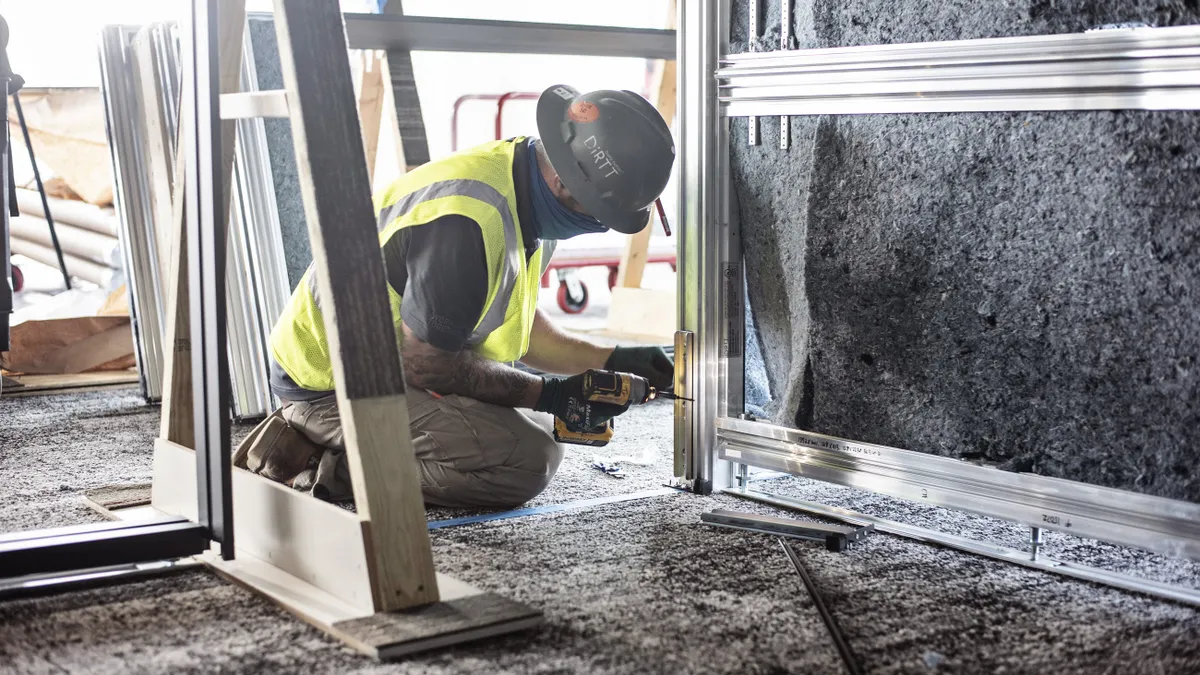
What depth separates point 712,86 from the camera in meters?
2.88

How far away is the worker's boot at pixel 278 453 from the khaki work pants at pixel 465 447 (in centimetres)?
3

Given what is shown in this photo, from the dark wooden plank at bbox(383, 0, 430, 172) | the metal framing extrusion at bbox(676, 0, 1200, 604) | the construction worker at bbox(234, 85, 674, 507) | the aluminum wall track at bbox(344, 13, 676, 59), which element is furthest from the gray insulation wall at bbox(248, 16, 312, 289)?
the metal framing extrusion at bbox(676, 0, 1200, 604)

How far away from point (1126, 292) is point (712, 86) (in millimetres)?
1154

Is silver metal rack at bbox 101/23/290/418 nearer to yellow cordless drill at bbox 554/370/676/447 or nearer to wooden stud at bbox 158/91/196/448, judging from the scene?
wooden stud at bbox 158/91/196/448

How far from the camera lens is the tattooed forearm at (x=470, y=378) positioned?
2.75 meters

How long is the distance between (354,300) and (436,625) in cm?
54

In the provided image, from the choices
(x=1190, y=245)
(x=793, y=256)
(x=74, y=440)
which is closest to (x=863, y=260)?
(x=793, y=256)

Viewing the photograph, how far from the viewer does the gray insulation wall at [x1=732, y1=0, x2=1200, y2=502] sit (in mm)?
2061

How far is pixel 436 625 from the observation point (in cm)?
187

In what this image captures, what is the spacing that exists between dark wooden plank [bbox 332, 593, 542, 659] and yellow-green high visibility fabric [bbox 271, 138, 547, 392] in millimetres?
834

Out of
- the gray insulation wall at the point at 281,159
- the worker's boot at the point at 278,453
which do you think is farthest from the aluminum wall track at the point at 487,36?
the worker's boot at the point at 278,453

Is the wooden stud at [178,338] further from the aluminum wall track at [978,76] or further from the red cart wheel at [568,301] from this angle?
the red cart wheel at [568,301]

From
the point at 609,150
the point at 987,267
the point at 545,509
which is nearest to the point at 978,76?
the point at 987,267

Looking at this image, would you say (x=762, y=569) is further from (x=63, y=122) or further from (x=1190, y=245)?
(x=63, y=122)
